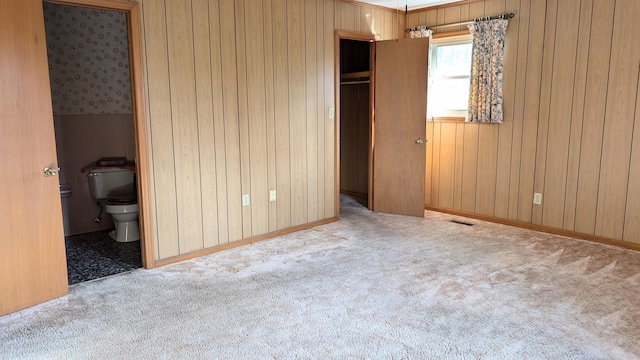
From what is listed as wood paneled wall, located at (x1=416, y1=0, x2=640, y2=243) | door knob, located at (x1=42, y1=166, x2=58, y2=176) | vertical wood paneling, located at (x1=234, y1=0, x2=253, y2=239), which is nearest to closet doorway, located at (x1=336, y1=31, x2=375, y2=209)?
wood paneled wall, located at (x1=416, y1=0, x2=640, y2=243)

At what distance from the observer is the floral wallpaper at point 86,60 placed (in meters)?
4.42

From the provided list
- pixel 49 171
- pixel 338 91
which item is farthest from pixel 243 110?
pixel 49 171

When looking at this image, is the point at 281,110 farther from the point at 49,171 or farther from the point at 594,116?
the point at 594,116

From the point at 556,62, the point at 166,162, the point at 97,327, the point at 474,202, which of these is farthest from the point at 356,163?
the point at 97,327

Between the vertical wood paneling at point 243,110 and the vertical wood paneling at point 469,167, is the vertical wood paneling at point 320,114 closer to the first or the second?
the vertical wood paneling at point 243,110

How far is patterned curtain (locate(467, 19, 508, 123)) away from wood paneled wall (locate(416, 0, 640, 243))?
0.33 ft

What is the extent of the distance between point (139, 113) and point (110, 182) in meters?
1.42

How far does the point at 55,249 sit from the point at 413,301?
2.36 metres

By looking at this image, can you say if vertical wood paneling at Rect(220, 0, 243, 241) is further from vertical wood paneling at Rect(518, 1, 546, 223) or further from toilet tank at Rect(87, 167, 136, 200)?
vertical wood paneling at Rect(518, 1, 546, 223)

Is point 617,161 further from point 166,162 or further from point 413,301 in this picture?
point 166,162

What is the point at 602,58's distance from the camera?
416 centimetres

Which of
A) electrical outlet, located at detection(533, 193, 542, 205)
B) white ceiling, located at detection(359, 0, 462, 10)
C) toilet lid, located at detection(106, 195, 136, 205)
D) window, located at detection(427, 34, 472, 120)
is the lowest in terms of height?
electrical outlet, located at detection(533, 193, 542, 205)

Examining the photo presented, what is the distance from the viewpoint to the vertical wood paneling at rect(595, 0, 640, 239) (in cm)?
400

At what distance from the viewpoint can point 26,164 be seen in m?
2.90
